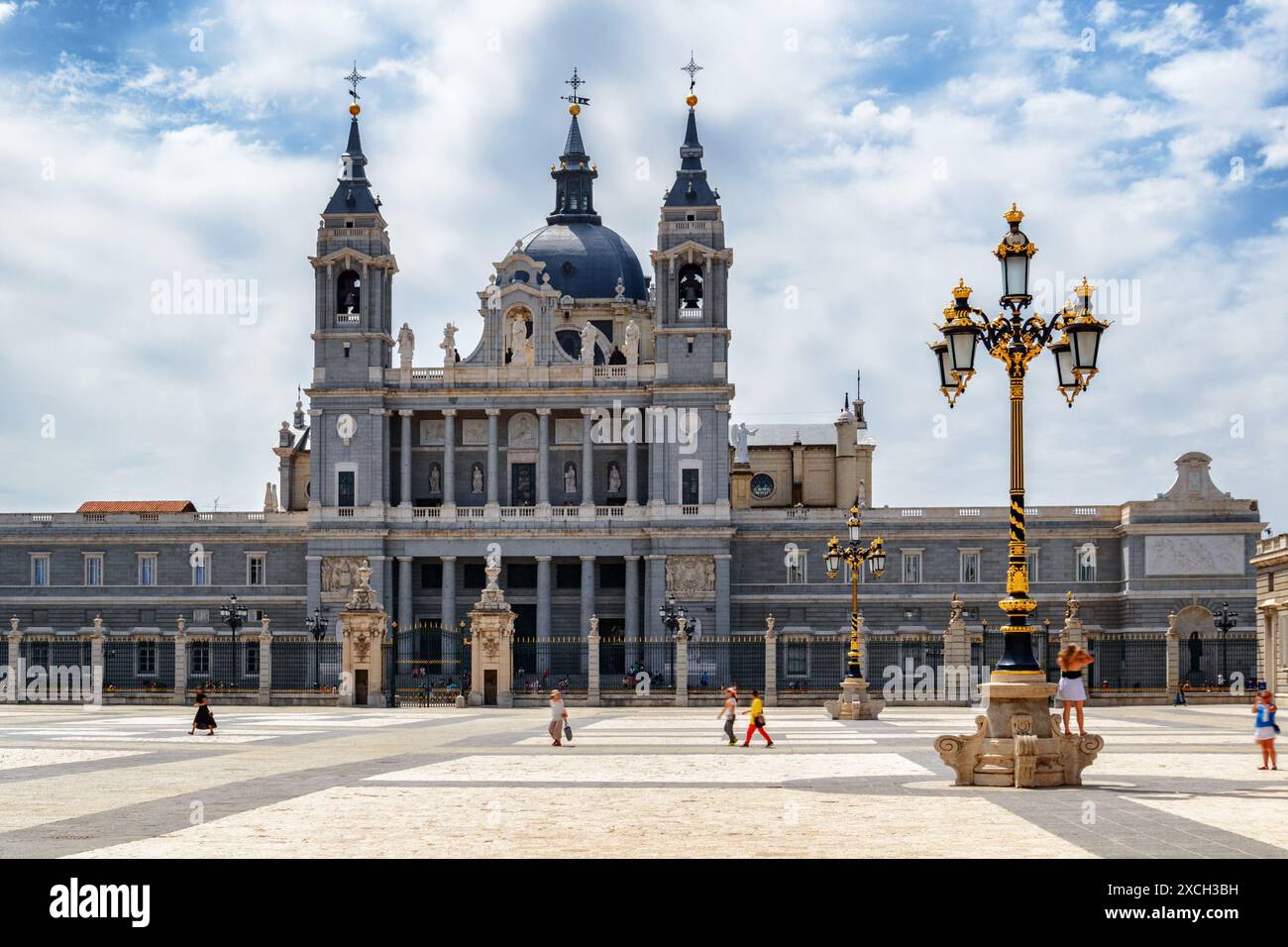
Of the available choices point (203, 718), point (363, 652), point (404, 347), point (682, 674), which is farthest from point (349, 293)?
point (203, 718)

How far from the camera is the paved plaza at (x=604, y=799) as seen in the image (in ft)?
48.4

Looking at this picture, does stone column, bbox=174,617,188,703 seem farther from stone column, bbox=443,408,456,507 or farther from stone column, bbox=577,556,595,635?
stone column, bbox=577,556,595,635

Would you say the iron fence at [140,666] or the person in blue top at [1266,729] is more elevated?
the person in blue top at [1266,729]

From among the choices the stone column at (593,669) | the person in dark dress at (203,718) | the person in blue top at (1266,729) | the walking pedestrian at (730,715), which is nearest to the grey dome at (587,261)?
the stone column at (593,669)

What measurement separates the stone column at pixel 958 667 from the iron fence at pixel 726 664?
50.0ft

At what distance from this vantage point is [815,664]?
255ft

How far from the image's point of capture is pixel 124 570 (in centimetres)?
8750

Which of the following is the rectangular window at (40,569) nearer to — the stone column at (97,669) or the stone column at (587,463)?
the stone column at (97,669)

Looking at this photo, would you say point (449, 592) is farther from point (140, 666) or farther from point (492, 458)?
point (140, 666)

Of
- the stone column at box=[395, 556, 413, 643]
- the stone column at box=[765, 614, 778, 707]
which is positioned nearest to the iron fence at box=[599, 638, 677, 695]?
the stone column at box=[765, 614, 778, 707]

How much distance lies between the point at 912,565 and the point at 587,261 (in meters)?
32.5

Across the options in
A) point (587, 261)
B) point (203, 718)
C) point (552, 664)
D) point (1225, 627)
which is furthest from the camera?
point (587, 261)
